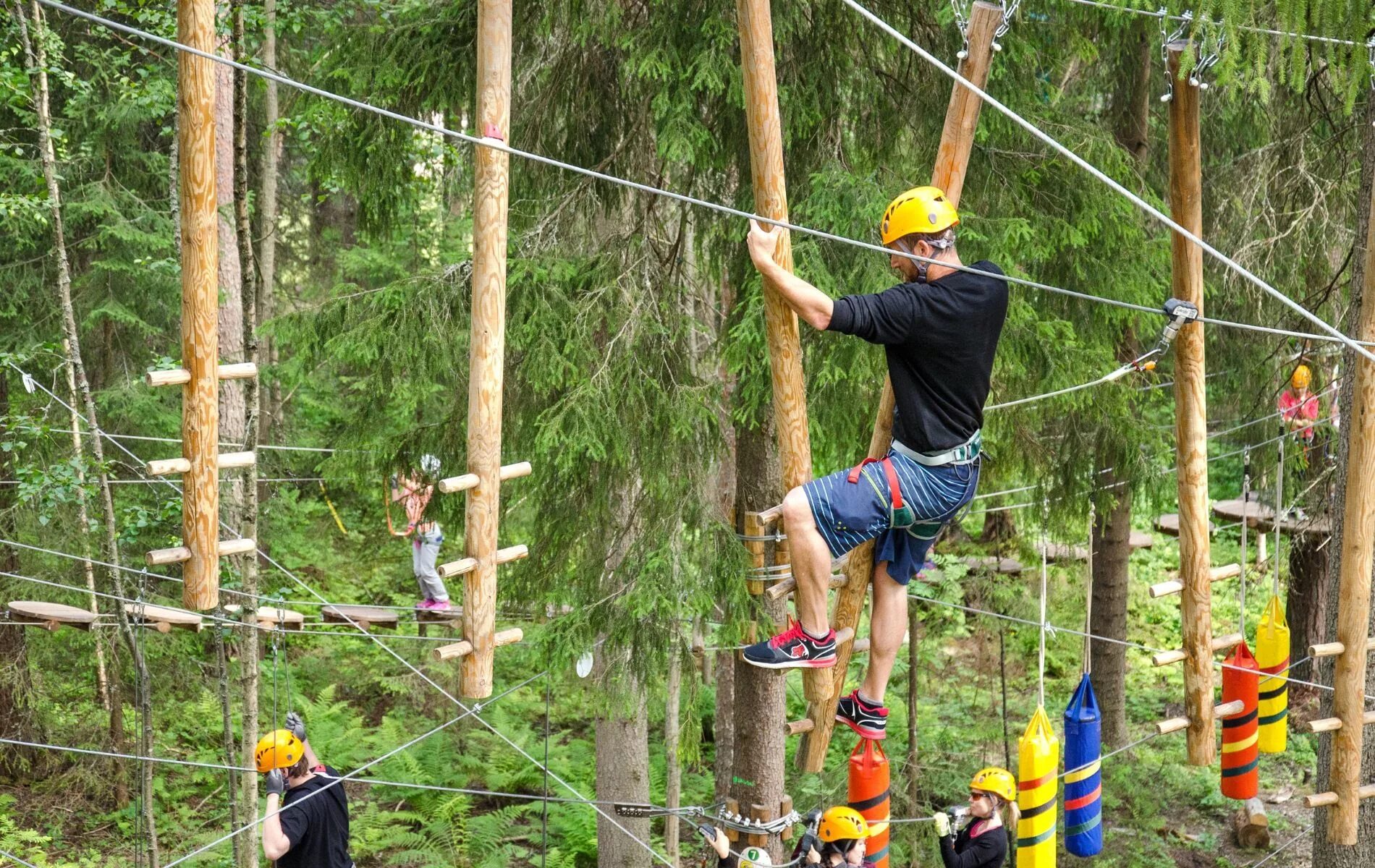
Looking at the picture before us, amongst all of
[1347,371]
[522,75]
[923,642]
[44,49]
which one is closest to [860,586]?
[1347,371]

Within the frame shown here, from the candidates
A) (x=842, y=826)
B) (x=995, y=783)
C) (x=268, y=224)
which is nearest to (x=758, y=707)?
(x=995, y=783)

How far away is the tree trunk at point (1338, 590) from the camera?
6.03 meters

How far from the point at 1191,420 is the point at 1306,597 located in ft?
23.0

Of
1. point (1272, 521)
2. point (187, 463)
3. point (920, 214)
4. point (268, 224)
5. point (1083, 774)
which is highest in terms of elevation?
point (268, 224)

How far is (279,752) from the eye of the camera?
16.6ft

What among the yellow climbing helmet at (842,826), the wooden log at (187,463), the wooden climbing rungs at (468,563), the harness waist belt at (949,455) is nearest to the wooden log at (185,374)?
the wooden log at (187,463)

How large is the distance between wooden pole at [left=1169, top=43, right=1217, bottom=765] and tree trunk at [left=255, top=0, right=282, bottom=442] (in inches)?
220

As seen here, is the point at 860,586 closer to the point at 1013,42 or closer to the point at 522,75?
the point at 1013,42

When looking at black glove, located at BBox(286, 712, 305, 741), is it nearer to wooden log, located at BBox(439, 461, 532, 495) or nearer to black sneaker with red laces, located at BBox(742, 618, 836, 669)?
wooden log, located at BBox(439, 461, 532, 495)

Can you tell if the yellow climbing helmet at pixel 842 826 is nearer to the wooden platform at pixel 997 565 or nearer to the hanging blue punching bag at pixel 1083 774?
the hanging blue punching bag at pixel 1083 774

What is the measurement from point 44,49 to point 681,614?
4607 millimetres

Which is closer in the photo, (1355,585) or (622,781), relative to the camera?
(1355,585)

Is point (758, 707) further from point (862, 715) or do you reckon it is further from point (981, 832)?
point (862, 715)

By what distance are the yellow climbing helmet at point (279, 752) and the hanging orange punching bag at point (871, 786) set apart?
2.14 m
